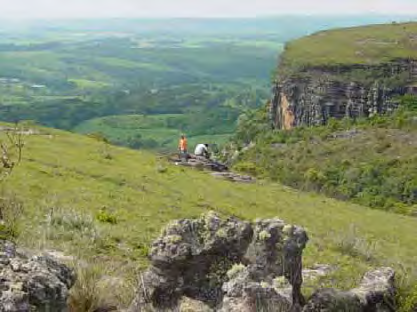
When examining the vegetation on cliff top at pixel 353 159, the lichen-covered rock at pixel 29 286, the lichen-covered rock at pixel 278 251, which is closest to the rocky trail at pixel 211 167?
the vegetation on cliff top at pixel 353 159

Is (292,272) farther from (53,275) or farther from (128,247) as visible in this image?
(128,247)

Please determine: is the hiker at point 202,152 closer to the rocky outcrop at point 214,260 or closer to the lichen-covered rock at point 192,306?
the rocky outcrop at point 214,260

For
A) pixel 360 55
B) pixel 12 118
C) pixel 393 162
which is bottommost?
pixel 12 118

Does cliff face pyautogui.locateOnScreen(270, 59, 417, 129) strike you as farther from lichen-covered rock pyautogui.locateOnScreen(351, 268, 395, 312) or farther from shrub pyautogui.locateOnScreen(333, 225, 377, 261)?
lichen-covered rock pyautogui.locateOnScreen(351, 268, 395, 312)

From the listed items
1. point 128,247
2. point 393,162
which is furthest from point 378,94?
point 128,247

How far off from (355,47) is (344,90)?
1585 centimetres

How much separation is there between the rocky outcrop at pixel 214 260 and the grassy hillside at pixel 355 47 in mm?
86761

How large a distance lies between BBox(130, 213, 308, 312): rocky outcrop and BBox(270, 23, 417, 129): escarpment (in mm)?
79515

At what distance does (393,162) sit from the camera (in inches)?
2359

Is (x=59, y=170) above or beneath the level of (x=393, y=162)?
above

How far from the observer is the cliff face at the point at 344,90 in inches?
3415

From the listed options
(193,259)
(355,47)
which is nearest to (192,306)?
(193,259)

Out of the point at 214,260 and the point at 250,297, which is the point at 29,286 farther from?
the point at 214,260

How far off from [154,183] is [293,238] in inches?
596
